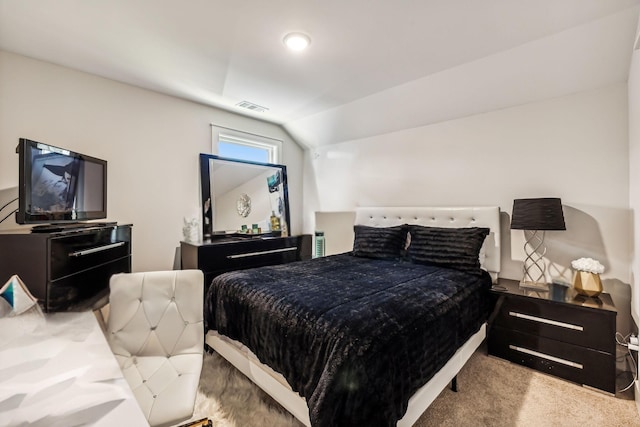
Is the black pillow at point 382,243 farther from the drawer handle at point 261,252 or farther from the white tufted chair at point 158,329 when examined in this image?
the white tufted chair at point 158,329

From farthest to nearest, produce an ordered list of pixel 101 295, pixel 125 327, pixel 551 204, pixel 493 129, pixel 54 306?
pixel 493 129 < pixel 551 204 < pixel 101 295 < pixel 125 327 < pixel 54 306

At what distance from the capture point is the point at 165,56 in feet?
7.63

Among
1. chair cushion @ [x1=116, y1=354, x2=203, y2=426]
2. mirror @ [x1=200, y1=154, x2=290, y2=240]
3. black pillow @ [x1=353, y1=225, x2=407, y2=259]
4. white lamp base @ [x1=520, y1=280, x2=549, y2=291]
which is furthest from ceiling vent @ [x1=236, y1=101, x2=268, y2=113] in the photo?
white lamp base @ [x1=520, y1=280, x2=549, y2=291]

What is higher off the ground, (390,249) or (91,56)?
(91,56)

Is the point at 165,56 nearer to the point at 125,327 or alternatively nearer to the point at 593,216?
the point at 125,327

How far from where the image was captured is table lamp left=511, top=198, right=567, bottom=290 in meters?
2.19

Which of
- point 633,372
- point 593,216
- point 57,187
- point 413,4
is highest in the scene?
point 413,4

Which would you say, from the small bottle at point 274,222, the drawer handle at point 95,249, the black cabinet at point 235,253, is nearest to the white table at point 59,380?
the drawer handle at point 95,249

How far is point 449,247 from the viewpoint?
8.37ft

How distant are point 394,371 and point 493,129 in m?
2.58

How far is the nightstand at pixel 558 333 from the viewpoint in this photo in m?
1.86

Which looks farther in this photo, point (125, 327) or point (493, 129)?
point (493, 129)

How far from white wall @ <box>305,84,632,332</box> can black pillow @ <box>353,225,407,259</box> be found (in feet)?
1.89

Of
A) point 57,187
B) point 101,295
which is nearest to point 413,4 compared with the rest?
point 57,187
